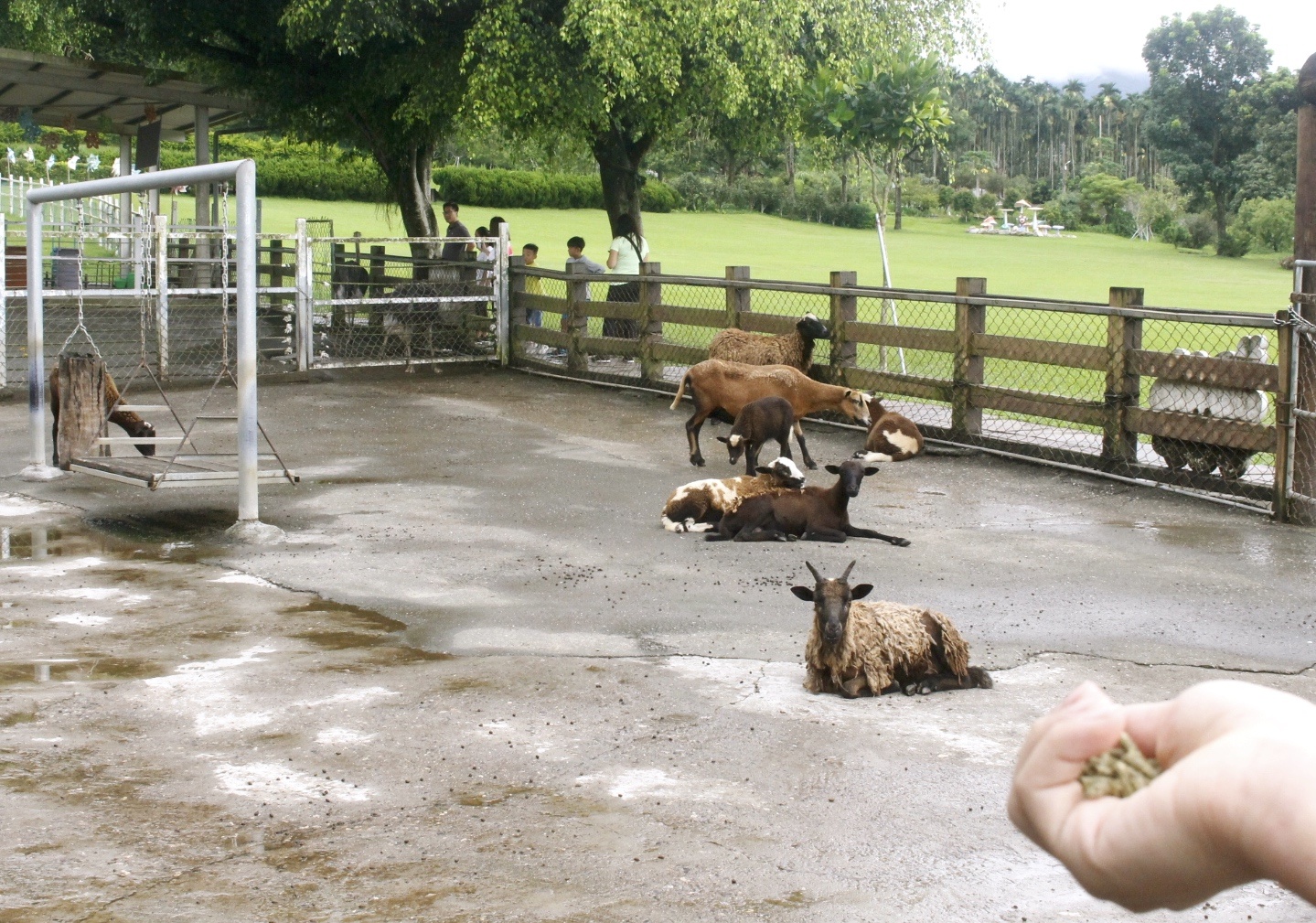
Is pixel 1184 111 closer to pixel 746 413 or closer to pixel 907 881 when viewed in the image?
pixel 746 413

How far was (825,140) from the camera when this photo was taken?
2311 cm

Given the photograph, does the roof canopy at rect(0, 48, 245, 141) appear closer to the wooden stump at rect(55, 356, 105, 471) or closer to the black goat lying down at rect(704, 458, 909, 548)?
the wooden stump at rect(55, 356, 105, 471)

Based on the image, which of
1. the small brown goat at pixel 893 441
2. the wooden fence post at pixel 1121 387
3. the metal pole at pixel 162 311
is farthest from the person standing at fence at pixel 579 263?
the wooden fence post at pixel 1121 387

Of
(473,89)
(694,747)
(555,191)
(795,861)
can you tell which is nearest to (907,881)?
(795,861)

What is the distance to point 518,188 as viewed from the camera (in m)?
64.6

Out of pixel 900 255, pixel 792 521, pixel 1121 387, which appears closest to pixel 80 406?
pixel 792 521

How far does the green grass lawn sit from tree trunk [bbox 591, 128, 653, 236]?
13.6 meters

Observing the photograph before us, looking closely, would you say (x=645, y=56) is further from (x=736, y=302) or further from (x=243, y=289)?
(x=243, y=289)

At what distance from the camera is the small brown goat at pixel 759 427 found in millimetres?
11102

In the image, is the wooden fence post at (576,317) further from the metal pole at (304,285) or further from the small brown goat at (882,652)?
the small brown goat at (882,652)

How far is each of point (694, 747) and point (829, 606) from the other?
2.80 ft

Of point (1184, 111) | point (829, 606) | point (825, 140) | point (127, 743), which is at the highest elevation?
point (1184, 111)

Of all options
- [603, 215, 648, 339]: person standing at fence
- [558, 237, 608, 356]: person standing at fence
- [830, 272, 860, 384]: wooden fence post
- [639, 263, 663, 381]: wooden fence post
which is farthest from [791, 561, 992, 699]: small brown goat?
[558, 237, 608, 356]: person standing at fence

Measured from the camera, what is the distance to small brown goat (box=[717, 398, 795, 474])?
1110 centimetres
